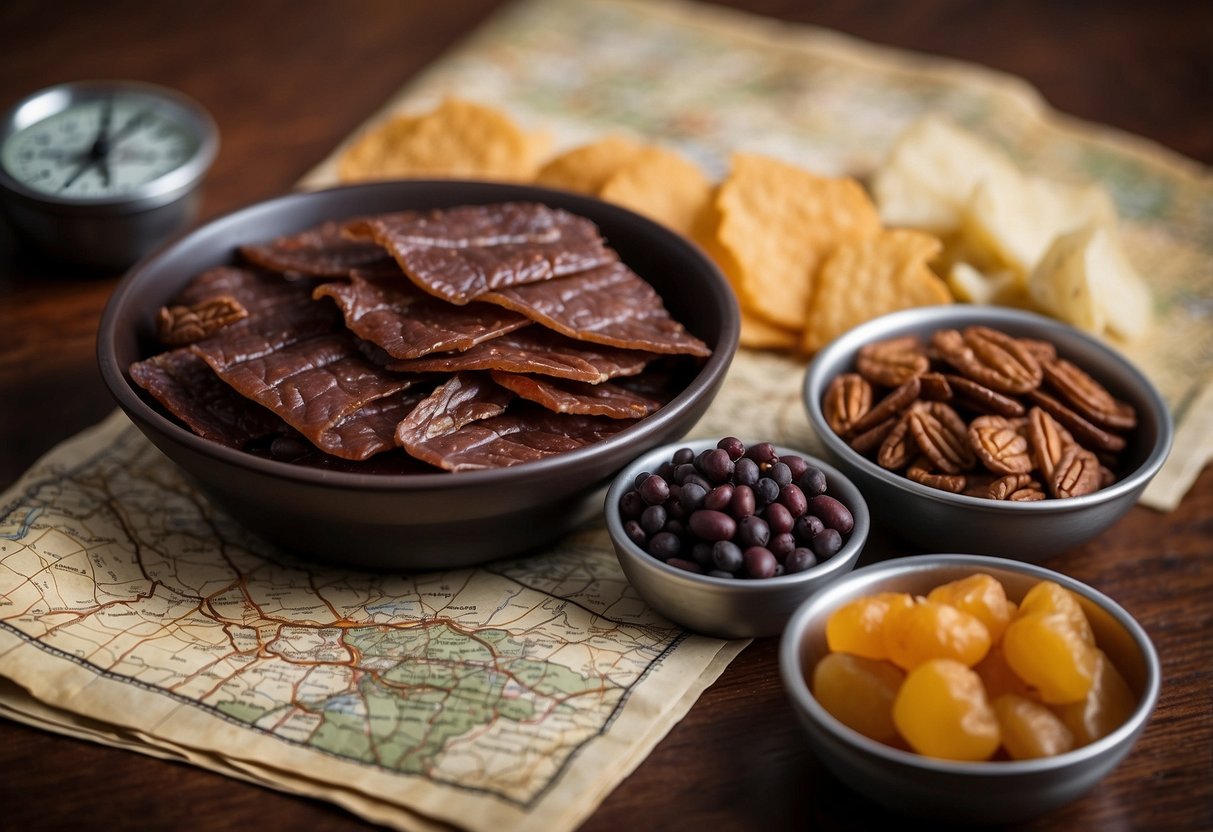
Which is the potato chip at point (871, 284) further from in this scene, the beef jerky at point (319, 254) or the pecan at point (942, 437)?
the beef jerky at point (319, 254)

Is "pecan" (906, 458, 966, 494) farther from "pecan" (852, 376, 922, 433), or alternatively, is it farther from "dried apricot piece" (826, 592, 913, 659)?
"dried apricot piece" (826, 592, 913, 659)

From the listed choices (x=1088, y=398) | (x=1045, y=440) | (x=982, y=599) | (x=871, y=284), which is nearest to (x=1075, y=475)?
(x=1045, y=440)

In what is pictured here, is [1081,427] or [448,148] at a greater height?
[448,148]

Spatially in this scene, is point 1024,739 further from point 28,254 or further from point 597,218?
point 28,254

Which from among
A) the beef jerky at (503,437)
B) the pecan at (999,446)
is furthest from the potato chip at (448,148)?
the pecan at (999,446)

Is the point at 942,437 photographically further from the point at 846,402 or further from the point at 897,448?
the point at 846,402

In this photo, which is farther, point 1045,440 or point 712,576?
point 1045,440
